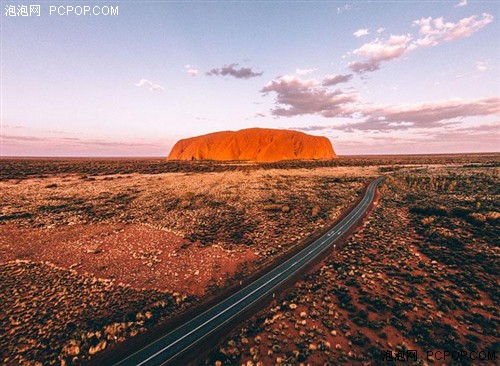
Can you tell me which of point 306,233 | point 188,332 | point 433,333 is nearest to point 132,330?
point 188,332

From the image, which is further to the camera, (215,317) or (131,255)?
(131,255)

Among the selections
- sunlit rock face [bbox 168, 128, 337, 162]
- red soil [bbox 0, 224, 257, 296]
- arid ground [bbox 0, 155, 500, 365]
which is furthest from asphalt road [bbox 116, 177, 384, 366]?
sunlit rock face [bbox 168, 128, 337, 162]

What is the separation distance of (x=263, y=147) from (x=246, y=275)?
147 m

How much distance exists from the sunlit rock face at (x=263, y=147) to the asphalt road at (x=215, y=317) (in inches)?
5347

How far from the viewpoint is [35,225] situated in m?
22.7

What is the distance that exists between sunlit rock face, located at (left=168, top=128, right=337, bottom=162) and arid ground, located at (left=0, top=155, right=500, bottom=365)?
425 feet

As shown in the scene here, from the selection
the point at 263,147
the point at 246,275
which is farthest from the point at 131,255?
the point at 263,147

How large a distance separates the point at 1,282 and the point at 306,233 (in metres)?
22.2

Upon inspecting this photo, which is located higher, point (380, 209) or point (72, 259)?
point (380, 209)

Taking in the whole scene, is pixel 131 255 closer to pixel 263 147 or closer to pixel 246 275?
pixel 246 275

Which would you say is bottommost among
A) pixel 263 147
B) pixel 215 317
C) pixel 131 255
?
pixel 215 317

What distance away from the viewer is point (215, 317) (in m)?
11.2

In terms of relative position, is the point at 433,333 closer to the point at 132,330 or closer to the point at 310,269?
the point at 310,269

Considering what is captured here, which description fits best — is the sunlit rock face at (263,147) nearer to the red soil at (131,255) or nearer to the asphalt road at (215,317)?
the red soil at (131,255)
